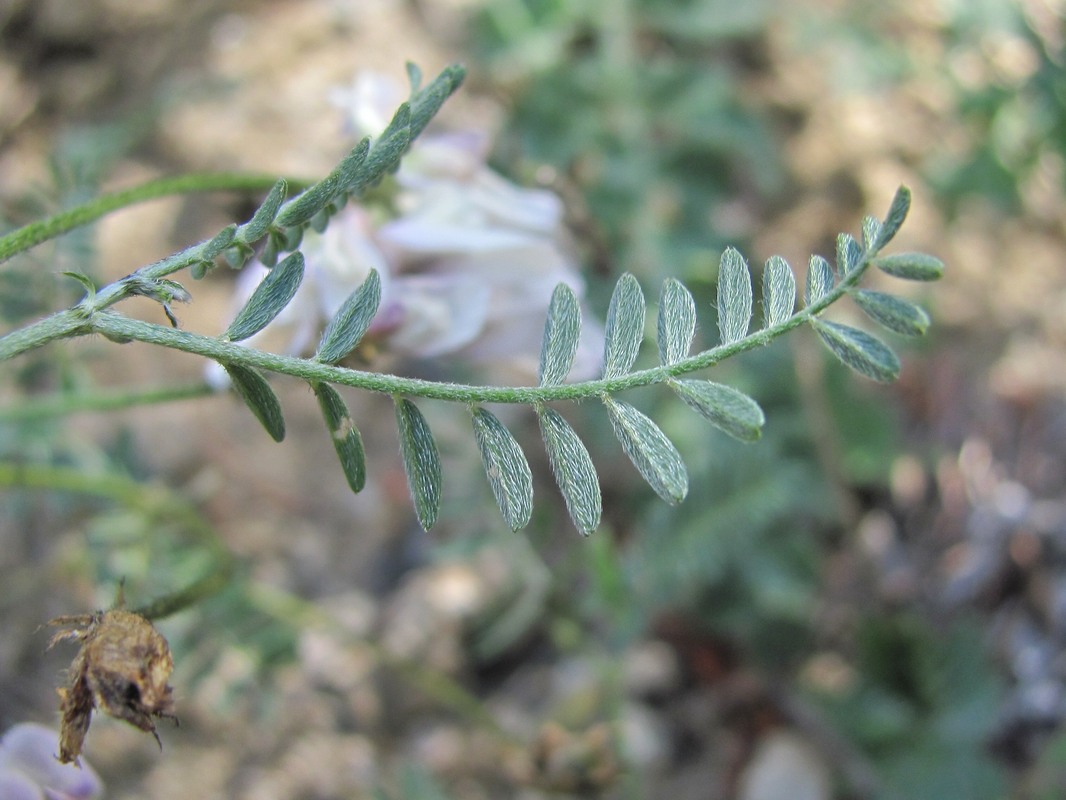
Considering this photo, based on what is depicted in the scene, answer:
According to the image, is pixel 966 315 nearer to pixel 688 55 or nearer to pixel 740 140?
pixel 740 140

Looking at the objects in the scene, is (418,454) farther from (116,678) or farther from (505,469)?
(116,678)

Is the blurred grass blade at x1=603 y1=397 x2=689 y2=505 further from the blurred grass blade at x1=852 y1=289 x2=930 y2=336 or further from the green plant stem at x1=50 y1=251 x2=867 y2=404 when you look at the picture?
the blurred grass blade at x1=852 y1=289 x2=930 y2=336

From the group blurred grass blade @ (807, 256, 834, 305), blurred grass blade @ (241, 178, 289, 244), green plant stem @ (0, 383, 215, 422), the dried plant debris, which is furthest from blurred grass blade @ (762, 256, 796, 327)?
green plant stem @ (0, 383, 215, 422)

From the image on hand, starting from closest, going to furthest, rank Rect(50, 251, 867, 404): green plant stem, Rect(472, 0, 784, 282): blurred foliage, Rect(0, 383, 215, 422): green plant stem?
Rect(50, 251, 867, 404): green plant stem
Rect(0, 383, 215, 422): green plant stem
Rect(472, 0, 784, 282): blurred foliage

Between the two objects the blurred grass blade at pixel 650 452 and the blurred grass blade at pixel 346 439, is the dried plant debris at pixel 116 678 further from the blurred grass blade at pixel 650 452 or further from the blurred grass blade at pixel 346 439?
the blurred grass blade at pixel 650 452

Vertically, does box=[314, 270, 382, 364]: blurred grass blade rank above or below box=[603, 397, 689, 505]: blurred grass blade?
above

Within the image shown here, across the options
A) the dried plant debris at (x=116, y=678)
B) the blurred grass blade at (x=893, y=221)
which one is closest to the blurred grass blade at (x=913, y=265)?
the blurred grass blade at (x=893, y=221)

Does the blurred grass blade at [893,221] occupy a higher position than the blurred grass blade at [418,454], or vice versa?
the blurred grass blade at [893,221]
